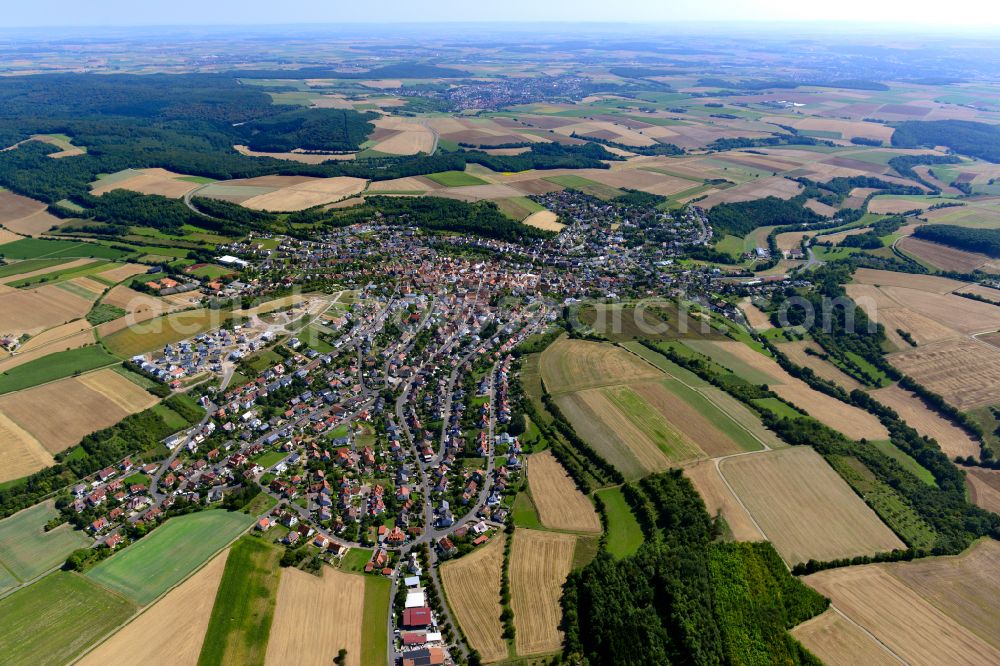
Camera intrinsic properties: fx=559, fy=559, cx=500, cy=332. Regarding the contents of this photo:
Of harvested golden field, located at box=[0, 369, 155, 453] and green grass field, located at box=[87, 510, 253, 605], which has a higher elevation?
harvested golden field, located at box=[0, 369, 155, 453]

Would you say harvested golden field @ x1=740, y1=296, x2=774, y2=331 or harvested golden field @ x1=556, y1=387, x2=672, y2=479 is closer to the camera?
harvested golden field @ x1=556, y1=387, x2=672, y2=479

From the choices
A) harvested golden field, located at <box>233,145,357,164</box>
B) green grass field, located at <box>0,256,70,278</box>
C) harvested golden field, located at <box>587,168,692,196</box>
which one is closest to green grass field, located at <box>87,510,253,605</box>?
green grass field, located at <box>0,256,70,278</box>

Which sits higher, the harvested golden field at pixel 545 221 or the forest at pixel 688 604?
the harvested golden field at pixel 545 221

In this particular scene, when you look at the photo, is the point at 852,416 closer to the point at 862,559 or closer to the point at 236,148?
the point at 862,559

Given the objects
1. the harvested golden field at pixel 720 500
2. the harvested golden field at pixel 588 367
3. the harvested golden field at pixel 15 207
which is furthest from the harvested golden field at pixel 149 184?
the harvested golden field at pixel 720 500

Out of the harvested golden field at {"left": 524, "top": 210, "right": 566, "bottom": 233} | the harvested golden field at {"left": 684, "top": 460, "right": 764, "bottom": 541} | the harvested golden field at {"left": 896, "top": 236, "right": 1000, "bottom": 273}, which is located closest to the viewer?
the harvested golden field at {"left": 684, "top": 460, "right": 764, "bottom": 541}

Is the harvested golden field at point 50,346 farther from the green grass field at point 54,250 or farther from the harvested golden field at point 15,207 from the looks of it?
the harvested golden field at point 15,207

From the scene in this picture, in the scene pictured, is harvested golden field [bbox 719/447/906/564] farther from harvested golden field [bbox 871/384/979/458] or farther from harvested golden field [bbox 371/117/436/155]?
harvested golden field [bbox 371/117/436/155]

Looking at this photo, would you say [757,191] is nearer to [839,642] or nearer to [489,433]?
[489,433]
